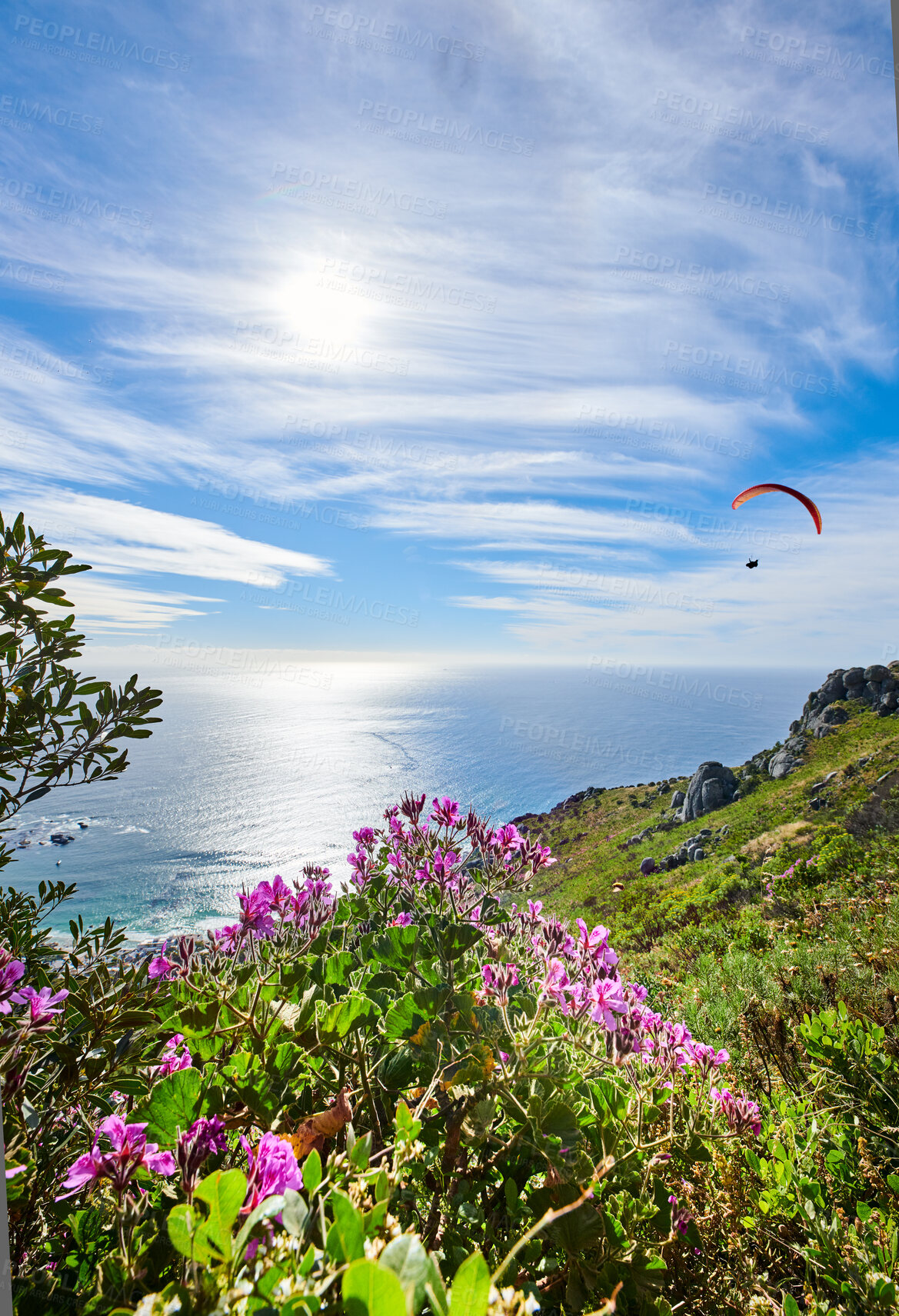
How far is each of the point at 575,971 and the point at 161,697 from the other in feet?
5.80

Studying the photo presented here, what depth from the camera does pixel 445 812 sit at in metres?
2.41

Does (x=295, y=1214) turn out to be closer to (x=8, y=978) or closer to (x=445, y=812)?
(x=8, y=978)

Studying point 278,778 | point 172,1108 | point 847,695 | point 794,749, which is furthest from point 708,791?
point 278,778

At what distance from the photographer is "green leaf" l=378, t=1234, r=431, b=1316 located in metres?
0.59

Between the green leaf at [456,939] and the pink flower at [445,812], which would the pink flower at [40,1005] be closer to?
the green leaf at [456,939]

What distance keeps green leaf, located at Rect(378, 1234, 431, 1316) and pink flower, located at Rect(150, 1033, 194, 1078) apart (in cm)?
85

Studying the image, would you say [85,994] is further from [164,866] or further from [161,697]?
[164,866]

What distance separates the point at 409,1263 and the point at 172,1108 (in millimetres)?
659

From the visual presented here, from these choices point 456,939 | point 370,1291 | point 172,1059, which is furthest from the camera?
point 456,939

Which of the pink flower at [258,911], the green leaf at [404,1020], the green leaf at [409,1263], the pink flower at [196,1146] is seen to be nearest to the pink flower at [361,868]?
the pink flower at [258,911]

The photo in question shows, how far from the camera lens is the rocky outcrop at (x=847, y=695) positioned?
3707 cm

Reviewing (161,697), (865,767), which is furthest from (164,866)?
(161,697)

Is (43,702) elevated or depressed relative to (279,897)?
elevated

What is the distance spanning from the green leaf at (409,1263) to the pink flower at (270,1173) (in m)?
0.25
